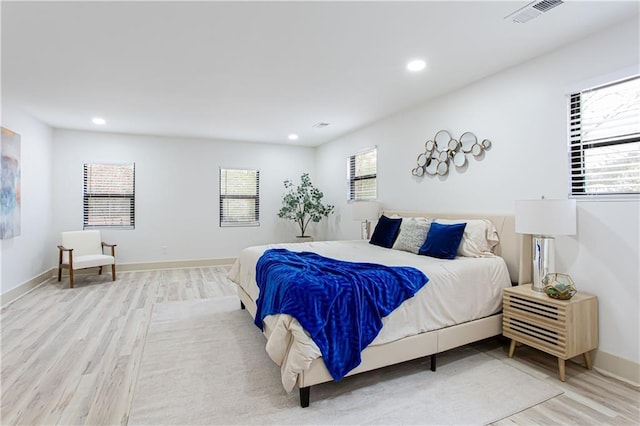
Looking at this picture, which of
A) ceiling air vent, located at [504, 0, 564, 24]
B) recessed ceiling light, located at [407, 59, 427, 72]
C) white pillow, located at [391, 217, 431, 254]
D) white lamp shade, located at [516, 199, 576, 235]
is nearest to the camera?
ceiling air vent, located at [504, 0, 564, 24]

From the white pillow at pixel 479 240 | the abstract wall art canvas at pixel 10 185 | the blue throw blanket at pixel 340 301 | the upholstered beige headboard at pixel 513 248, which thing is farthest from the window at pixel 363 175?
the abstract wall art canvas at pixel 10 185

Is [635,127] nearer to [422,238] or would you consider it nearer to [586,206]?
[586,206]

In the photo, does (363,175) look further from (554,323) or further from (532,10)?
(554,323)

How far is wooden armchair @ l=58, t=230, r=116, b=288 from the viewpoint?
4961 mm

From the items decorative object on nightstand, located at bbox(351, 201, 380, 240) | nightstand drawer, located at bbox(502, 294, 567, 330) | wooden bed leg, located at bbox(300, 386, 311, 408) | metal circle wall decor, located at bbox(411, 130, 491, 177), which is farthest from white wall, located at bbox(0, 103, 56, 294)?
nightstand drawer, located at bbox(502, 294, 567, 330)

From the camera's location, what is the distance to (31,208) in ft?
15.9

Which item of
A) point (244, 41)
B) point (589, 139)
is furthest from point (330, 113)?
point (589, 139)

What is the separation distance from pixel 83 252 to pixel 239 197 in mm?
2837

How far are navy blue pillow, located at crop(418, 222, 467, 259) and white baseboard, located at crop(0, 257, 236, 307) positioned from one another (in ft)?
15.0

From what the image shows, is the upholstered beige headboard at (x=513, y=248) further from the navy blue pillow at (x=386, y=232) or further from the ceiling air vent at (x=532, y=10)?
the ceiling air vent at (x=532, y=10)

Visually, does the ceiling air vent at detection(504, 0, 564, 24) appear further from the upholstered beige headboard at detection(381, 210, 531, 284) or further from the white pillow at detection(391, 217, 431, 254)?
the white pillow at detection(391, 217, 431, 254)

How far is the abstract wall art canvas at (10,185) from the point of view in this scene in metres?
4.02

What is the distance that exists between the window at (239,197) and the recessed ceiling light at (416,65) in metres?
4.43

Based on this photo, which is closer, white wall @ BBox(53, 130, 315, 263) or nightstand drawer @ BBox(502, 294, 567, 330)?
nightstand drawer @ BBox(502, 294, 567, 330)
